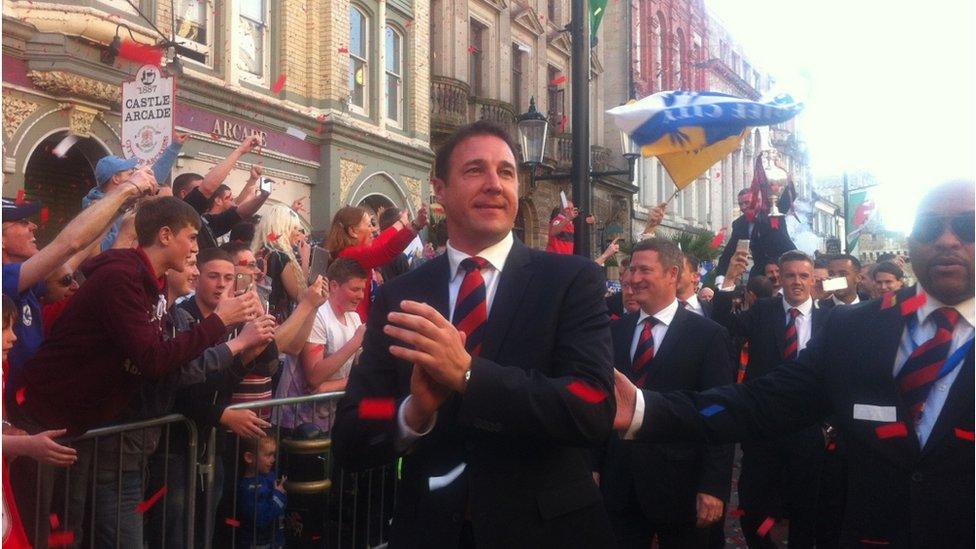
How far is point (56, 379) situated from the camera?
340 centimetres

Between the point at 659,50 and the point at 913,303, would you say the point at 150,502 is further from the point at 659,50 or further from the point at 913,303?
the point at 659,50

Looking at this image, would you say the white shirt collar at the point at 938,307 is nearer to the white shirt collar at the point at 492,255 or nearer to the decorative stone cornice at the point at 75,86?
the white shirt collar at the point at 492,255

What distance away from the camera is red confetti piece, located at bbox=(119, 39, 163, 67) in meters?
10.8

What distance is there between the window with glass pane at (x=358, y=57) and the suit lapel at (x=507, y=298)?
15.2m

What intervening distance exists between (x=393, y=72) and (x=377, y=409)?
1710 cm

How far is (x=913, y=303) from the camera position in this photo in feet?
8.62

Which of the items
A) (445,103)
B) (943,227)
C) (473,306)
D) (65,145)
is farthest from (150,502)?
(445,103)

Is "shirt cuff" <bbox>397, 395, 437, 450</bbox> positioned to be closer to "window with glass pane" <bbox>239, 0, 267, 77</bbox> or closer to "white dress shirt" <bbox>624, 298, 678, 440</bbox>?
"white dress shirt" <bbox>624, 298, 678, 440</bbox>

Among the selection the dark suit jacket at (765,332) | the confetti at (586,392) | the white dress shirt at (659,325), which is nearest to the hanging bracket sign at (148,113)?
the white dress shirt at (659,325)

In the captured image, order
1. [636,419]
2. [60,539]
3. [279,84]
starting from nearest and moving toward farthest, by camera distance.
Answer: [636,419]
[60,539]
[279,84]

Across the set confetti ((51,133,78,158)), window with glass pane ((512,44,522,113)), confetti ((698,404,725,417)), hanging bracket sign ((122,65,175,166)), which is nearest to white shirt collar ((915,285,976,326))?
confetti ((698,404,725,417))

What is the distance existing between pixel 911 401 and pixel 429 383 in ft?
5.01

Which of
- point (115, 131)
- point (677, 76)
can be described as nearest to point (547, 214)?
point (677, 76)

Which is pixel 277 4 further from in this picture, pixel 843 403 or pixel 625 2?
pixel 625 2
